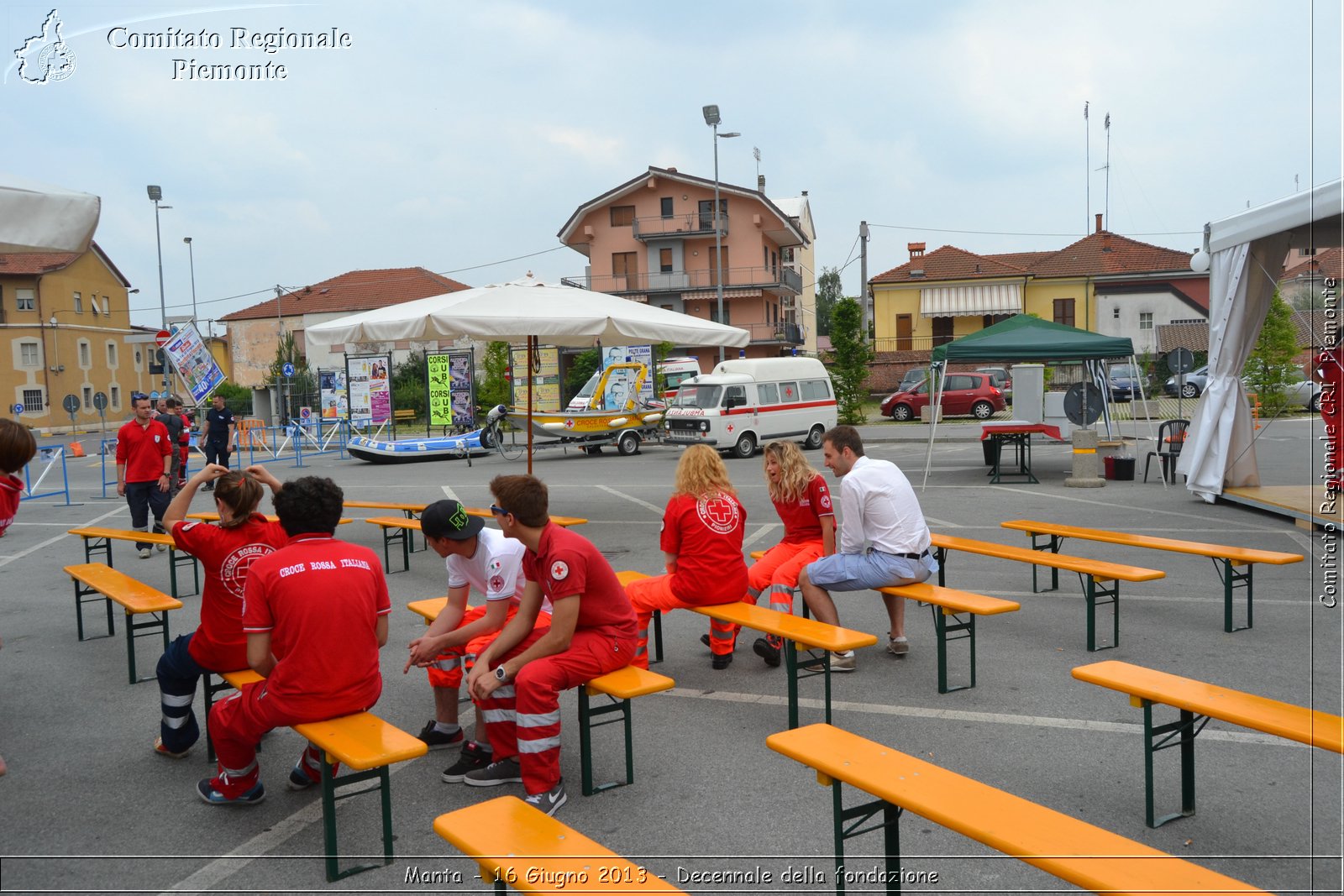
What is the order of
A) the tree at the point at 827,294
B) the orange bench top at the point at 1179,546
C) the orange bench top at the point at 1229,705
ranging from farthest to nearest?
the tree at the point at 827,294 → the orange bench top at the point at 1179,546 → the orange bench top at the point at 1229,705

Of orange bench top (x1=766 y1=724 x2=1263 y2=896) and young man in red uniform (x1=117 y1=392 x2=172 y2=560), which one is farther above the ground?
young man in red uniform (x1=117 y1=392 x2=172 y2=560)

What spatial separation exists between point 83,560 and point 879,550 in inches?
369

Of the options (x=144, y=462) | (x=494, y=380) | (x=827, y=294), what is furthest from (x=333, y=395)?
(x=827, y=294)

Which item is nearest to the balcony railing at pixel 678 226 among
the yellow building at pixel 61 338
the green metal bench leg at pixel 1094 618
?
the yellow building at pixel 61 338

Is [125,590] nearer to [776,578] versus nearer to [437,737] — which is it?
[437,737]

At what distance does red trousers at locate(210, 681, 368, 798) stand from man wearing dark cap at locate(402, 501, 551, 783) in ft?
2.07

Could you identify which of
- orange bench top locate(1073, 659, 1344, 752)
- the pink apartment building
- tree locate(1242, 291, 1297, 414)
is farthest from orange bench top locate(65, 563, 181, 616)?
the pink apartment building

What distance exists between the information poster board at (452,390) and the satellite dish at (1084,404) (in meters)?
16.4

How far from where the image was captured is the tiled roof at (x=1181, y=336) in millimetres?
47594

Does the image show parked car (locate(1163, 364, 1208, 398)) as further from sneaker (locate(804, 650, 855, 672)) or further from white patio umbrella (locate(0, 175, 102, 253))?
white patio umbrella (locate(0, 175, 102, 253))

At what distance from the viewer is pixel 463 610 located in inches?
184

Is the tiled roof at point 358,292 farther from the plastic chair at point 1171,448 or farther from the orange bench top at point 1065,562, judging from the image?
the orange bench top at point 1065,562

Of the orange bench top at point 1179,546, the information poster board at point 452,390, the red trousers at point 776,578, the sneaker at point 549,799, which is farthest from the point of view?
the information poster board at point 452,390

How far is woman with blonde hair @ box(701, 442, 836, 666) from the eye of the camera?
6113 millimetres
